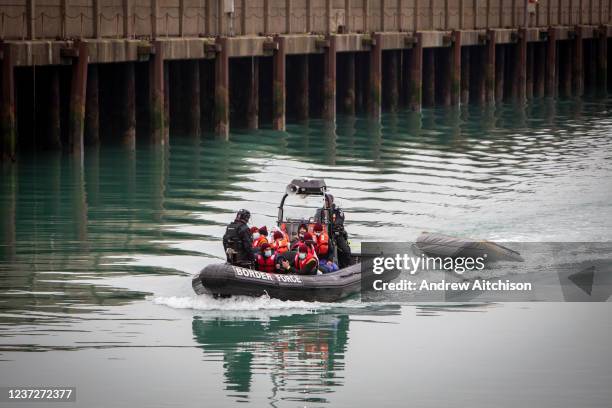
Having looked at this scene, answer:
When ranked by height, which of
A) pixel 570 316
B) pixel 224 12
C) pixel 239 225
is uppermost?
pixel 224 12

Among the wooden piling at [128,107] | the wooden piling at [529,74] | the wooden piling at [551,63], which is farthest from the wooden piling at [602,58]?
the wooden piling at [128,107]

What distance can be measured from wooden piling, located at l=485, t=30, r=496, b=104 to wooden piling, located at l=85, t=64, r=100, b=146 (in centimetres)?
2919

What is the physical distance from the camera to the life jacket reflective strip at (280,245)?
24688mm

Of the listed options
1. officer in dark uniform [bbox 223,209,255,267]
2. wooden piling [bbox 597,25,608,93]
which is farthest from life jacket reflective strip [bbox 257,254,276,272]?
wooden piling [bbox 597,25,608,93]

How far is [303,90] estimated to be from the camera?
55.0 meters

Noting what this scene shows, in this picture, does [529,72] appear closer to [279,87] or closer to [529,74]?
[529,74]

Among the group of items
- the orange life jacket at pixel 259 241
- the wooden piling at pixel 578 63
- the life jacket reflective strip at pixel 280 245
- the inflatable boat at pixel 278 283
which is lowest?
the inflatable boat at pixel 278 283

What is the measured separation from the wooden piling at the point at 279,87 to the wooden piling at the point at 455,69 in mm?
15379

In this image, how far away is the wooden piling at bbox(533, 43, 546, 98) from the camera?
75188 millimetres

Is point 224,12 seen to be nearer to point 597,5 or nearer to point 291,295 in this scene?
point 291,295

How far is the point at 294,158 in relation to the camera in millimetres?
43375

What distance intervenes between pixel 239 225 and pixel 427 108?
40.6m

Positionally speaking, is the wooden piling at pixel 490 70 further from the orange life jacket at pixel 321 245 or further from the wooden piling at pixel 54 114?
the orange life jacket at pixel 321 245

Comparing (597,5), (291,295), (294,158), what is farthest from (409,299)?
(597,5)
